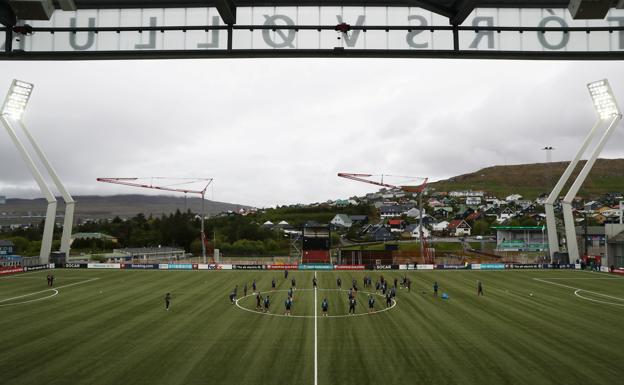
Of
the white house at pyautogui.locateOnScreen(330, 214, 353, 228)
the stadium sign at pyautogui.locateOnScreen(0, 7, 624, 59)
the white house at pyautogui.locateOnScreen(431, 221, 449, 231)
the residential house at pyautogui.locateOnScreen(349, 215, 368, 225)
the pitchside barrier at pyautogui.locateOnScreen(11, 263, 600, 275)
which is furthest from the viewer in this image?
the residential house at pyautogui.locateOnScreen(349, 215, 368, 225)

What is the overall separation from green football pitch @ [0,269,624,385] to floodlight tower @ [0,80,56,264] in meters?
25.2

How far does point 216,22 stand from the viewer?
342 inches

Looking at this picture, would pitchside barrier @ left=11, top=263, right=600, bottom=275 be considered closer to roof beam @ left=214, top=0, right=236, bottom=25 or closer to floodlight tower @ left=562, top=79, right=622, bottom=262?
floodlight tower @ left=562, top=79, right=622, bottom=262

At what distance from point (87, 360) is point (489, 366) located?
63.0ft

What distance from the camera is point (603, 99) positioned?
66.4 metres

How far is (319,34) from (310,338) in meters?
20.3

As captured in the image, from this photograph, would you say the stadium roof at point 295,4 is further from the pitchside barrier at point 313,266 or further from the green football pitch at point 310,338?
the pitchside barrier at point 313,266

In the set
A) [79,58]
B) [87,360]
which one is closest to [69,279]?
[87,360]

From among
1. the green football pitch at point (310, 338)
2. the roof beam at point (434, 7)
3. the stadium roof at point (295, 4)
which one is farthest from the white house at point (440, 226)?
the roof beam at point (434, 7)

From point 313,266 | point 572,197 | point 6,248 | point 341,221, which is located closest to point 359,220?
point 341,221

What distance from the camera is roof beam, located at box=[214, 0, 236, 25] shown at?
7.58 metres

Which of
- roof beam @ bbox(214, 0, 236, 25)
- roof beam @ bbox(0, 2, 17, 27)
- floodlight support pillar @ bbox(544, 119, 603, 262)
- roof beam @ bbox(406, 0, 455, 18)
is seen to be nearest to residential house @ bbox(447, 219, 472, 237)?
floodlight support pillar @ bbox(544, 119, 603, 262)

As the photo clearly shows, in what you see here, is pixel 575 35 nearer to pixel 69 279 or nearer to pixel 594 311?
pixel 594 311

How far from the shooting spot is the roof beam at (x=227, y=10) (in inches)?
298
